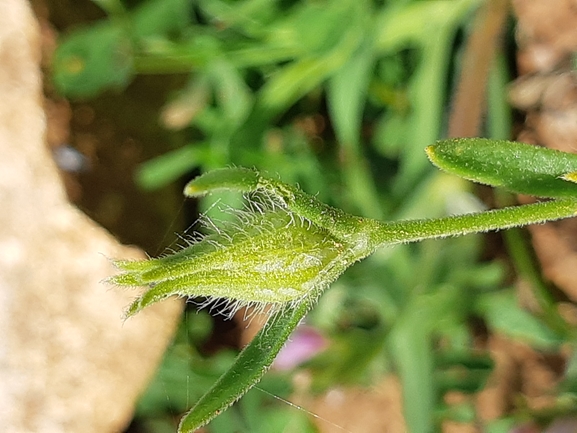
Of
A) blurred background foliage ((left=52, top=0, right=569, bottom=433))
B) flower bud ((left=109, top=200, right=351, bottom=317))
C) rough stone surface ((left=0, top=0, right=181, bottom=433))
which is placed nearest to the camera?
flower bud ((left=109, top=200, right=351, bottom=317))

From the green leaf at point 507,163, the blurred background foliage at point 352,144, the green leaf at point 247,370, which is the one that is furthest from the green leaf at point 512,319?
the green leaf at point 247,370

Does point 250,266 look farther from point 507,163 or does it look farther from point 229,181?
point 507,163

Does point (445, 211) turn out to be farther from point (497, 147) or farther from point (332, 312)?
point (497, 147)

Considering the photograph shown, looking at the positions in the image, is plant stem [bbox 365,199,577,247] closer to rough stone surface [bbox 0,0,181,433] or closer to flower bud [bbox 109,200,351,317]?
flower bud [bbox 109,200,351,317]

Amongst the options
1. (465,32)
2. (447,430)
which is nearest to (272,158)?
(465,32)

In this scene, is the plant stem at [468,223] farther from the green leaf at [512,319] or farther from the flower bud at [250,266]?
the green leaf at [512,319]

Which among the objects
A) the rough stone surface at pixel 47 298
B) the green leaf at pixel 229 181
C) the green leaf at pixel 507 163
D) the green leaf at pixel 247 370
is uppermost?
the green leaf at pixel 507 163

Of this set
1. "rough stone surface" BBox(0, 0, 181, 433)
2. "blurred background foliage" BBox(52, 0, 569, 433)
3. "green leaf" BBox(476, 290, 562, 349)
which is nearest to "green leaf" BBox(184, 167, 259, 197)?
"blurred background foliage" BBox(52, 0, 569, 433)
